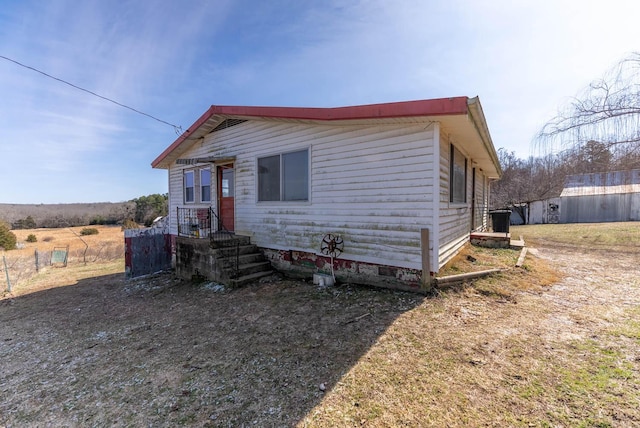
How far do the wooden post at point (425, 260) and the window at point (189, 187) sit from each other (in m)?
7.40

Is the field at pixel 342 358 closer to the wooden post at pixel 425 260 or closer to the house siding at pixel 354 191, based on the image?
the wooden post at pixel 425 260

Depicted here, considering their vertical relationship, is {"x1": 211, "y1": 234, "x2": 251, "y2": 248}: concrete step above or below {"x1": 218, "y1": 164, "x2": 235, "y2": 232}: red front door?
below

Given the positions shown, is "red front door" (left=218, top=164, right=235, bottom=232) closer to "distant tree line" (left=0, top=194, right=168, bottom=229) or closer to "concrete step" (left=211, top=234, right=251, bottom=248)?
"concrete step" (left=211, top=234, right=251, bottom=248)

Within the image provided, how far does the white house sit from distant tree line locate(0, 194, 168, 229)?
3452 cm

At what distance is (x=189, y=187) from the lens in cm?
918

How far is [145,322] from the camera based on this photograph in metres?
4.49

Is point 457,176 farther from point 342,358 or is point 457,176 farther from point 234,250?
point 234,250

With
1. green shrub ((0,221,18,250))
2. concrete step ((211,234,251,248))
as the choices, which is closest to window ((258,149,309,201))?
concrete step ((211,234,251,248))

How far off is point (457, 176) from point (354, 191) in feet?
9.19

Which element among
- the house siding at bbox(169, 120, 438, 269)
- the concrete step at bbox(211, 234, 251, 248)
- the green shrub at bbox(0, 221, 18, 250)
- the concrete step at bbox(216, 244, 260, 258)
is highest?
the house siding at bbox(169, 120, 438, 269)

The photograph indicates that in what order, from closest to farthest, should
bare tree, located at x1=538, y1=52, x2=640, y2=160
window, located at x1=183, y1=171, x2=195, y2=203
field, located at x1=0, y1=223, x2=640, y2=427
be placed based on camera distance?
field, located at x1=0, y1=223, x2=640, y2=427, bare tree, located at x1=538, y1=52, x2=640, y2=160, window, located at x1=183, y1=171, x2=195, y2=203

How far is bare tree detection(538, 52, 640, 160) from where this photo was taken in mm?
5551

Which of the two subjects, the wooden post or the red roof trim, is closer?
the red roof trim

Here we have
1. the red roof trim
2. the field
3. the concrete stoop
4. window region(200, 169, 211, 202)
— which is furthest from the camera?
window region(200, 169, 211, 202)
